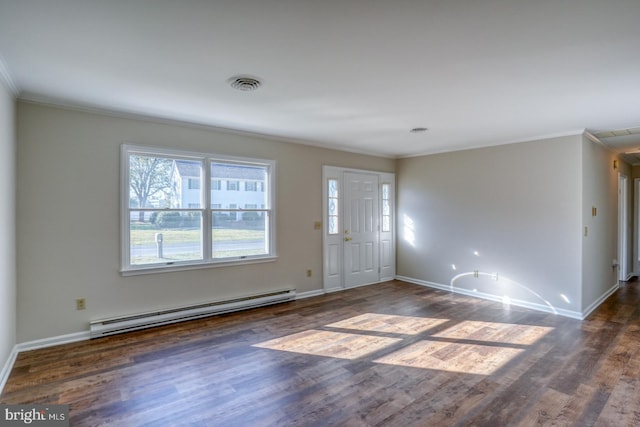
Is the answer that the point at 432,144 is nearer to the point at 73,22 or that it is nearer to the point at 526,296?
the point at 526,296

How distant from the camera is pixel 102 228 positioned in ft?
11.4

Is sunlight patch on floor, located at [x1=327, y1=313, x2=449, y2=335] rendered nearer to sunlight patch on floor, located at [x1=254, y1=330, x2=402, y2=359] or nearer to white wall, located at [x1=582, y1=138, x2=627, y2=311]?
sunlight patch on floor, located at [x1=254, y1=330, x2=402, y2=359]

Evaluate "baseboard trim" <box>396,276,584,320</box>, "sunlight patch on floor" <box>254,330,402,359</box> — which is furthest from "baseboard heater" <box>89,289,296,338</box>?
"baseboard trim" <box>396,276,584,320</box>

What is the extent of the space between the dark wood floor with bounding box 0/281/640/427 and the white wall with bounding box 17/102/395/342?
37 centimetres

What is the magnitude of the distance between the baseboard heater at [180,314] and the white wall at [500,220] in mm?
2684

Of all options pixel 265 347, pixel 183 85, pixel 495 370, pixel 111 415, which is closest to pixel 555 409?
pixel 495 370

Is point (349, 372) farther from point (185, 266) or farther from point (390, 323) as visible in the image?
point (185, 266)

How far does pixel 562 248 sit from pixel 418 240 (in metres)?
2.21

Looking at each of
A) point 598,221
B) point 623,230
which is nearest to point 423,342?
point 598,221

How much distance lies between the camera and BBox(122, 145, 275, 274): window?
3674 mm

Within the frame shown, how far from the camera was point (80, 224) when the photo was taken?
3.35 m

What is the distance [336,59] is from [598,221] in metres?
4.75

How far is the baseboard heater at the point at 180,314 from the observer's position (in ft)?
11.3

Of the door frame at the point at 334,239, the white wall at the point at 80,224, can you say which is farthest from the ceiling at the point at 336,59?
the door frame at the point at 334,239
